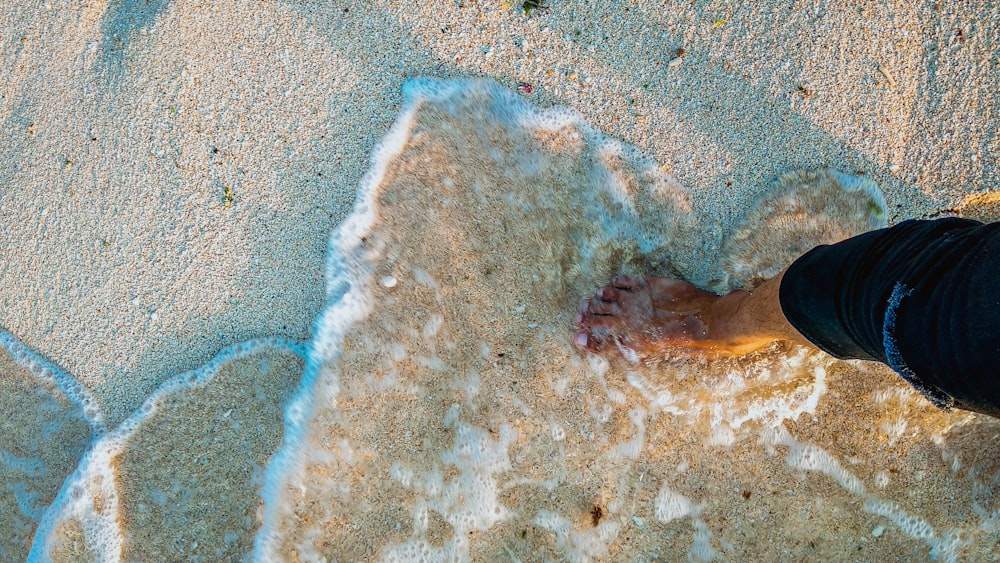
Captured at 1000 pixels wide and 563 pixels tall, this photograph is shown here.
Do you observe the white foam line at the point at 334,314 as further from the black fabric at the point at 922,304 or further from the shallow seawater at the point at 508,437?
the black fabric at the point at 922,304

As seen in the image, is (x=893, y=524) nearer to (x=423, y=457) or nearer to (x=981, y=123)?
(x=981, y=123)

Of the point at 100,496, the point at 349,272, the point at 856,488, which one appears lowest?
the point at 100,496

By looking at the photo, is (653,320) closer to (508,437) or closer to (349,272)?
(508,437)

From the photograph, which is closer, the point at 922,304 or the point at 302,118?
the point at 922,304

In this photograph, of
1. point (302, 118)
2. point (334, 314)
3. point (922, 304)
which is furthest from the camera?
point (334, 314)

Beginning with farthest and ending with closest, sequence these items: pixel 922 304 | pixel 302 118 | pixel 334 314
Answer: pixel 334 314
pixel 302 118
pixel 922 304

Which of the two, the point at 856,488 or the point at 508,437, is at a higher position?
the point at 856,488

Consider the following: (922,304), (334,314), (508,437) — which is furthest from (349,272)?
(922,304)

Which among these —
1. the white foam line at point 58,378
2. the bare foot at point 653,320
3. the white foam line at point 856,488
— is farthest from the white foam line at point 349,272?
the white foam line at point 856,488
